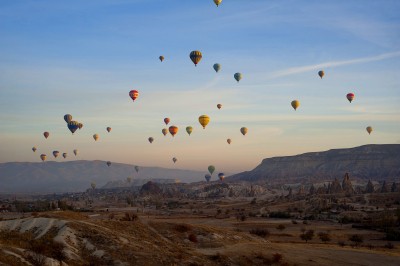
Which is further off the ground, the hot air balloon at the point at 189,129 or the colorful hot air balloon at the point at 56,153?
the hot air balloon at the point at 189,129

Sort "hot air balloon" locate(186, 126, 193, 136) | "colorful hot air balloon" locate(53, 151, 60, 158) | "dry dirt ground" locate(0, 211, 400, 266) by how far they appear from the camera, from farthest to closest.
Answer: "colorful hot air balloon" locate(53, 151, 60, 158) → "hot air balloon" locate(186, 126, 193, 136) → "dry dirt ground" locate(0, 211, 400, 266)

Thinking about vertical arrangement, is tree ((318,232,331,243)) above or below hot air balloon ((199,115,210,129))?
below

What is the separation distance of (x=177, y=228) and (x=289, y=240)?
1681cm

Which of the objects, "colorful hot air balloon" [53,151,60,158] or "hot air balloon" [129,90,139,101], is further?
"colorful hot air balloon" [53,151,60,158]

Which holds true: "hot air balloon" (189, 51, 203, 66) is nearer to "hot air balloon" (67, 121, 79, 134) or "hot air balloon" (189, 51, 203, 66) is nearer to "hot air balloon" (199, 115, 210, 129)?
"hot air balloon" (199, 115, 210, 129)

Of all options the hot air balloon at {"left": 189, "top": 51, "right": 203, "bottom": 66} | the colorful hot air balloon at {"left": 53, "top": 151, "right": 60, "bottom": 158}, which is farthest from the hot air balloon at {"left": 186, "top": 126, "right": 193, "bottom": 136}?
the colorful hot air balloon at {"left": 53, "top": 151, "right": 60, "bottom": 158}

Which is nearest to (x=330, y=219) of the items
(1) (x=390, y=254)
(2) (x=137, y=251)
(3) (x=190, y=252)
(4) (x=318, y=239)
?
(4) (x=318, y=239)

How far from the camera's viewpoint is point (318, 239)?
176ft

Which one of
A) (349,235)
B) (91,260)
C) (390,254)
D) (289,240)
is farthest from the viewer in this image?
(349,235)

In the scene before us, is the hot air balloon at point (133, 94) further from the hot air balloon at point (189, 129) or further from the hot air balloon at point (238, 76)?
the hot air balloon at point (189, 129)

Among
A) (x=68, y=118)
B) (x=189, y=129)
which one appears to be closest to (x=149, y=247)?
(x=68, y=118)

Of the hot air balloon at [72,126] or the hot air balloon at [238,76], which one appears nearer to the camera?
the hot air balloon at [72,126]

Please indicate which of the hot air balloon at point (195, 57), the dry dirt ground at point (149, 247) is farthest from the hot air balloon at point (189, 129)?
the dry dirt ground at point (149, 247)

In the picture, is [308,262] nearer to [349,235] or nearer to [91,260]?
[91,260]
